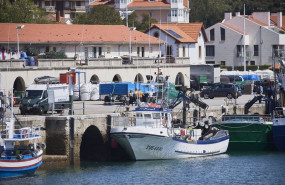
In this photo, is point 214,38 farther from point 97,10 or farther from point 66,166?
point 66,166

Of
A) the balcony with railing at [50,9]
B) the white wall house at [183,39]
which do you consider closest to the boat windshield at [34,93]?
the white wall house at [183,39]

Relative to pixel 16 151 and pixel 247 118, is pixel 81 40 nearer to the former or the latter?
pixel 247 118

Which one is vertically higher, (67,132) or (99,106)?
(99,106)

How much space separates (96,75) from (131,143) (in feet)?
87.3

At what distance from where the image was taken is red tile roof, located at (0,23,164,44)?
82.7 m

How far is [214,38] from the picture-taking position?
12150 cm

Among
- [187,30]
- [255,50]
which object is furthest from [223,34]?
[187,30]

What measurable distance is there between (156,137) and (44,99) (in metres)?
8.51

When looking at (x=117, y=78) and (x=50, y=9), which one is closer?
(x=117, y=78)

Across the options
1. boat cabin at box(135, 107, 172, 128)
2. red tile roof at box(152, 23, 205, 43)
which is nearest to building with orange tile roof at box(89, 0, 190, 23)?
red tile roof at box(152, 23, 205, 43)

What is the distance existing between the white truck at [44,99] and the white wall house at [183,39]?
38.8 m

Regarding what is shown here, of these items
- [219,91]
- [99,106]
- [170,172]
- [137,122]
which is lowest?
[170,172]

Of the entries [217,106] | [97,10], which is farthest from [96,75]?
[97,10]

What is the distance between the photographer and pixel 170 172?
51250 mm
